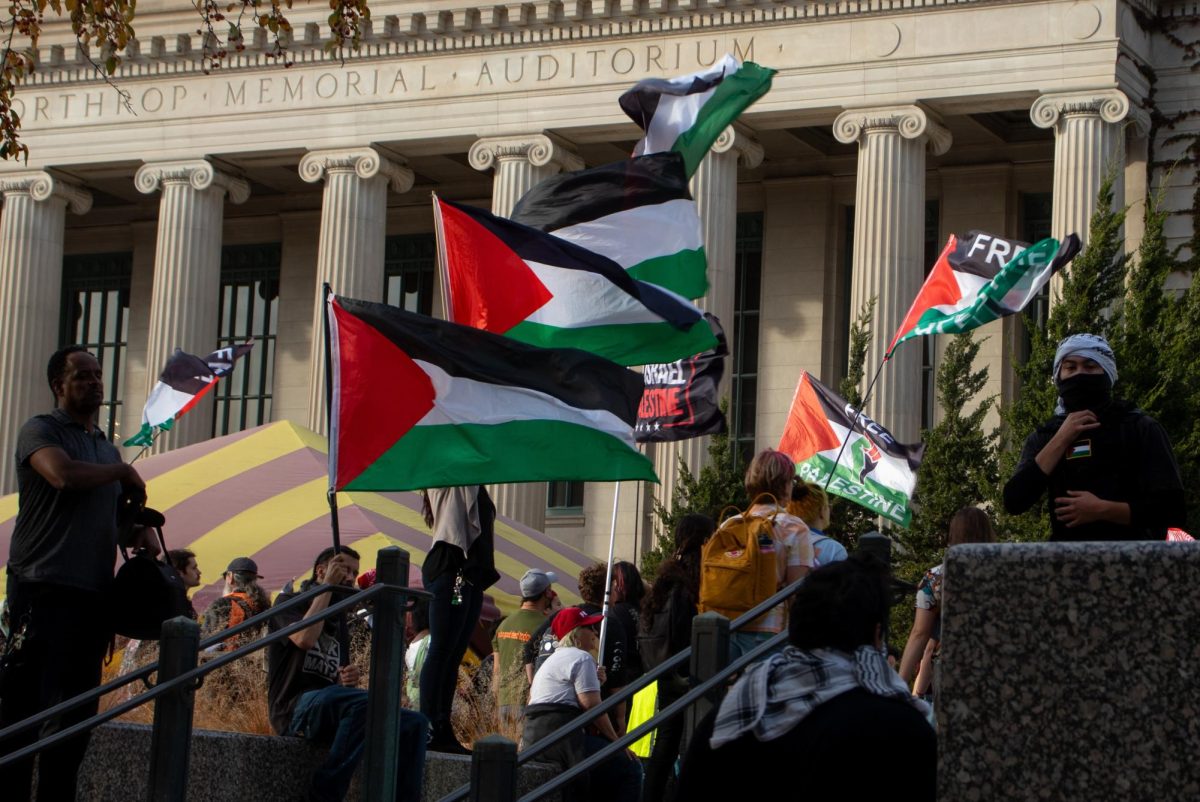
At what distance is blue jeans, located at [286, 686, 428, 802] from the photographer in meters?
8.94

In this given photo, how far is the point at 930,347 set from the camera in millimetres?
35312

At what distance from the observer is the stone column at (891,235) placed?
30.9 m

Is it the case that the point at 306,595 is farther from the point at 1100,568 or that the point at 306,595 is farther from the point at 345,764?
the point at 1100,568

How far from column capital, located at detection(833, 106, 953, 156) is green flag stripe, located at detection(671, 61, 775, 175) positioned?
18560mm

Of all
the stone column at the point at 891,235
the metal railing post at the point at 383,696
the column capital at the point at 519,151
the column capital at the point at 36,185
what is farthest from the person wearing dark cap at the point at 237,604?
the column capital at the point at 36,185

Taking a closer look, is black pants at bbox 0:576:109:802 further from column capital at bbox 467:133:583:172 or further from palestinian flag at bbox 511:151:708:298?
column capital at bbox 467:133:583:172

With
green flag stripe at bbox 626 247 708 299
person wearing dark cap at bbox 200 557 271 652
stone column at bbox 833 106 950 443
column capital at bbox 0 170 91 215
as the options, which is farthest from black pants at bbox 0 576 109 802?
column capital at bbox 0 170 91 215

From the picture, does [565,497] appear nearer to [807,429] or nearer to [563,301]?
[807,429]

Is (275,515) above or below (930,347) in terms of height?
below

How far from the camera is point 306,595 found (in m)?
8.52

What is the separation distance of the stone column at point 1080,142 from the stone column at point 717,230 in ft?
17.0

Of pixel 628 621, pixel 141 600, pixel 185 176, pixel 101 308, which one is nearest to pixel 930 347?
pixel 185 176

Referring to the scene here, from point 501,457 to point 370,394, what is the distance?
0.69m

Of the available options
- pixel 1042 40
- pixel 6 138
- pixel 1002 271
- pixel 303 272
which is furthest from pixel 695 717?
pixel 303 272
